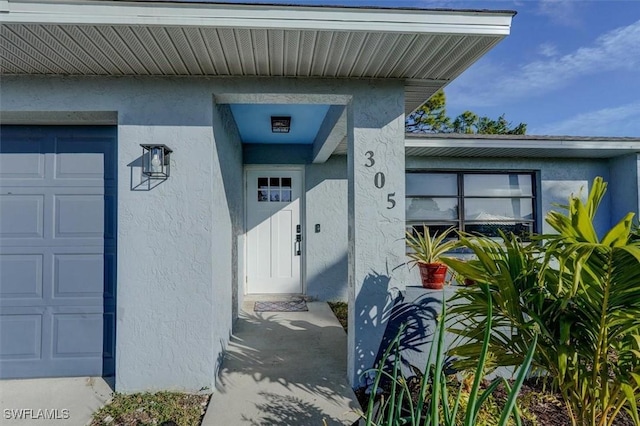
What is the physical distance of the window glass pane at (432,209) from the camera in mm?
5984

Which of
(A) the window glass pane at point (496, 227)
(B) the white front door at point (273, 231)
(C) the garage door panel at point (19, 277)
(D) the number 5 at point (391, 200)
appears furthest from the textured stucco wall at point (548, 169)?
(C) the garage door panel at point (19, 277)

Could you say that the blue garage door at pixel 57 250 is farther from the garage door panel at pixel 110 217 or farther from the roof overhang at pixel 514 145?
the roof overhang at pixel 514 145

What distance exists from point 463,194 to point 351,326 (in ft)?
12.9

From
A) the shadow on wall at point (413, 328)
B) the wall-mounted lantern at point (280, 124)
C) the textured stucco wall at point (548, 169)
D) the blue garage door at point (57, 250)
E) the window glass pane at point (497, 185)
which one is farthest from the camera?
the window glass pane at point (497, 185)

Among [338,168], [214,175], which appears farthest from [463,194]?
[214,175]

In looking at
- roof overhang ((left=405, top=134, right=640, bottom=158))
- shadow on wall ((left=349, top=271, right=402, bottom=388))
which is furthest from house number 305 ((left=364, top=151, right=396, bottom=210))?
roof overhang ((left=405, top=134, right=640, bottom=158))

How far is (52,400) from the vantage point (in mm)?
2791

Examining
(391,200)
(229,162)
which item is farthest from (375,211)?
(229,162)

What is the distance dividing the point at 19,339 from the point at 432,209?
18.7ft

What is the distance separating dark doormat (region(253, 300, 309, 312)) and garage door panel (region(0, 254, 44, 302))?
290 cm

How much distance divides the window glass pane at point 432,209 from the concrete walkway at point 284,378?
8.09 ft

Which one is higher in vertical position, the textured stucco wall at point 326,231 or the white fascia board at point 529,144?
the white fascia board at point 529,144

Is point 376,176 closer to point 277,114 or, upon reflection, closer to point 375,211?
point 375,211

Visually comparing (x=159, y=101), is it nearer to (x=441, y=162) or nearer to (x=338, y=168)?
(x=338, y=168)
